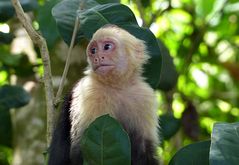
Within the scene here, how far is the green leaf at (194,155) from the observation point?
1.69 meters

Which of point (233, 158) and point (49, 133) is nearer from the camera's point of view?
point (233, 158)

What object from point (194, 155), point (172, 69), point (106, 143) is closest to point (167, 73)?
point (172, 69)

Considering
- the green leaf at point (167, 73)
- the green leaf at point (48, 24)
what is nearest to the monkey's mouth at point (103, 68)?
the green leaf at point (48, 24)

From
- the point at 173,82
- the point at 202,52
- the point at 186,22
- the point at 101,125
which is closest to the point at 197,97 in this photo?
the point at 202,52

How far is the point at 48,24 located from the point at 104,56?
28 cm

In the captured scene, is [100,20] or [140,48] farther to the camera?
[140,48]

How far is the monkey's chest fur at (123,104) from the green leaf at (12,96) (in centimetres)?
34

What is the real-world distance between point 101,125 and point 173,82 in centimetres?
96

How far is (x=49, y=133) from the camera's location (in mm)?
1895

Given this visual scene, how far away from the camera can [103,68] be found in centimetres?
212

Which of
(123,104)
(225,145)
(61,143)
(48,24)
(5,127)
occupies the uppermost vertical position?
(48,24)

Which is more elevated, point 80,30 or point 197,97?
point 80,30

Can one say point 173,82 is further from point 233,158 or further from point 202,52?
point 202,52

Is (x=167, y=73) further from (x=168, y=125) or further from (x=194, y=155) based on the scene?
(x=194, y=155)
